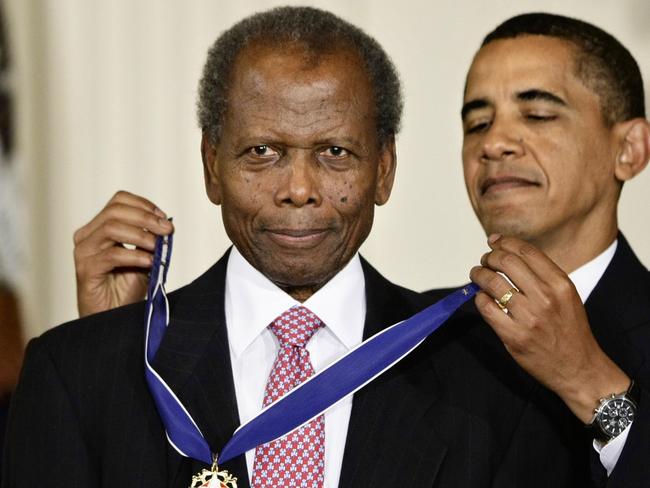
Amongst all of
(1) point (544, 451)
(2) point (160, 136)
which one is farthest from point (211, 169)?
(2) point (160, 136)

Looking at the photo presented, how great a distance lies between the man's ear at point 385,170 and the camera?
241 cm

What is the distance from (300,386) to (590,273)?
42.0 inches

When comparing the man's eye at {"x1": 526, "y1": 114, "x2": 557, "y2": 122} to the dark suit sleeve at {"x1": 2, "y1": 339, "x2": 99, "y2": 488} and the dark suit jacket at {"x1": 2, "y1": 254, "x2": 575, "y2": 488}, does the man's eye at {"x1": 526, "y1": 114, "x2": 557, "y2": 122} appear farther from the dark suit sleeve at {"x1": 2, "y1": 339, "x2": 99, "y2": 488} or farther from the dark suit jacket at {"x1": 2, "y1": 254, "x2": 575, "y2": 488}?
the dark suit sleeve at {"x1": 2, "y1": 339, "x2": 99, "y2": 488}

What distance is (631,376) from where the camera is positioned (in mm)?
2684

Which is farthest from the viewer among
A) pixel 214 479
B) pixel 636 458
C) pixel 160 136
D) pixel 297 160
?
pixel 160 136

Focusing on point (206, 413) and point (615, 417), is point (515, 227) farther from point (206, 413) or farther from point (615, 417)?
point (206, 413)

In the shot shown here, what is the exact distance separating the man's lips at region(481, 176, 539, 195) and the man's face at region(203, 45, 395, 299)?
718mm

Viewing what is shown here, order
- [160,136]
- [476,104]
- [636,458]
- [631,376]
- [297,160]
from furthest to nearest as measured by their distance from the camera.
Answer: [160,136], [476,104], [631,376], [636,458], [297,160]

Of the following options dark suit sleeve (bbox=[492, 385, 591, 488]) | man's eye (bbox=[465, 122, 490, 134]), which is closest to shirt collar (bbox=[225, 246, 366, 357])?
dark suit sleeve (bbox=[492, 385, 591, 488])

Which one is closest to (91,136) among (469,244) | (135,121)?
(135,121)

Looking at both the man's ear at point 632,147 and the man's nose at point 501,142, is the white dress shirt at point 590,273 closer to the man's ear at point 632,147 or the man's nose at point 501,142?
the man's ear at point 632,147

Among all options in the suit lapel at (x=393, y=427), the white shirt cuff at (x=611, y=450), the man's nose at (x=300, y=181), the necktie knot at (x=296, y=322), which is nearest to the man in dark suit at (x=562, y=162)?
the white shirt cuff at (x=611, y=450)

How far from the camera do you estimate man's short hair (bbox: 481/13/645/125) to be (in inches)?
123

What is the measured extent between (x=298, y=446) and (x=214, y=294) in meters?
0.32
